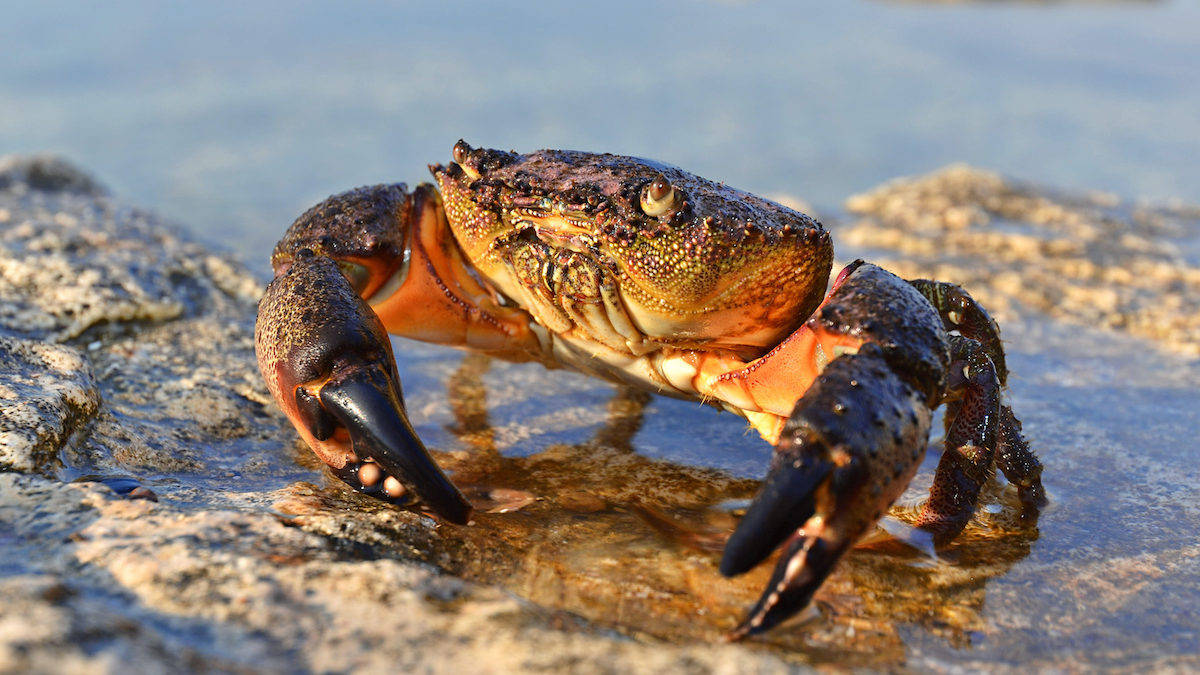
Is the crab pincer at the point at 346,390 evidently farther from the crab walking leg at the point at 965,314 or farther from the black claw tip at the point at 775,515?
the crab walking leg at the point at 965,314

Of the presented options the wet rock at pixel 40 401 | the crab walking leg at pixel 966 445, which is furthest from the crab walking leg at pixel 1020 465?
the wet rock at pixel 40 401

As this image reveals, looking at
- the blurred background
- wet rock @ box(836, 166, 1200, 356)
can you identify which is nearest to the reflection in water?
wet rock @ box(836, 166, 1200, 356)

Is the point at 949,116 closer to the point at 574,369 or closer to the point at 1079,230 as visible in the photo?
the point at 1079,230

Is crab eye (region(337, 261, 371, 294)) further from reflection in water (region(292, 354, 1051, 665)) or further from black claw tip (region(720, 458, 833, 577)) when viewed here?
black claw tip (region(720, 458, 833, 577))

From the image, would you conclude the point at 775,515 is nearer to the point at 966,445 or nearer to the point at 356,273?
the point at 966,445

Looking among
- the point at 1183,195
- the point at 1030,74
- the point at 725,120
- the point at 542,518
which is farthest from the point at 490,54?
the point at 542,518

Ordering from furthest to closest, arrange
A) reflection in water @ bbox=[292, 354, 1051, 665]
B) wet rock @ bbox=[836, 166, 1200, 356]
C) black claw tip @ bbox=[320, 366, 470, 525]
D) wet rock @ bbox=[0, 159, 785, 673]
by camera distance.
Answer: wet rock @ bbox=[836, 166, 1200, 356], black claw tip @ bbox=[320, 366, 470, 525], reflection in water @ bbox=[292, 354, 1051, 665], wet rock @ bbox=[0, 159, 785, 673]
